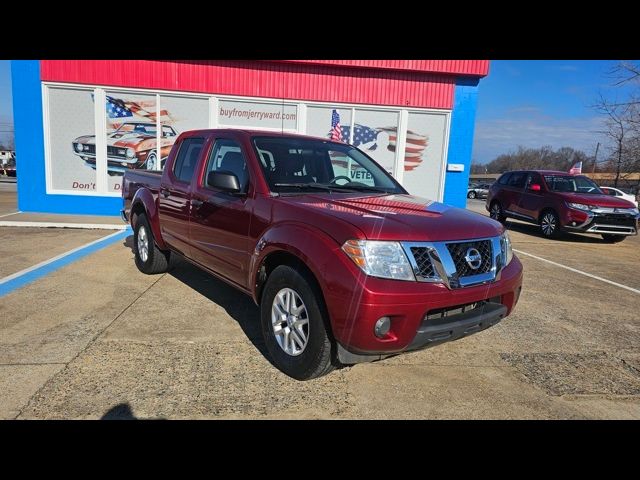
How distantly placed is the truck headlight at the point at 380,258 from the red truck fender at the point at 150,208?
3.35m

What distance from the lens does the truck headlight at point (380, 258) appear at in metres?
2.49

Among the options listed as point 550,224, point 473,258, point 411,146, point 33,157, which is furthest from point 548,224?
point 33,157

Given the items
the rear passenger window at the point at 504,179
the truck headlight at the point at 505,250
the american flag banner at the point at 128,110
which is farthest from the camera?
the rear passenger window at the point at 504,179

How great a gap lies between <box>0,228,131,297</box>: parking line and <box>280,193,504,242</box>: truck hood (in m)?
3.87

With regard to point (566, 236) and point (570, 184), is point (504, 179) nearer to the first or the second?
point (570, 184)

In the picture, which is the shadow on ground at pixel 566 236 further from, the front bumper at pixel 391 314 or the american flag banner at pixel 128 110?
the american flag banner at pixel 128 110

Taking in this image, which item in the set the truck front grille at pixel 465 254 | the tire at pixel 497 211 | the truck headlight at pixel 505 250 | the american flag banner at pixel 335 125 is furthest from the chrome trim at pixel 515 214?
A: the truck front grille at pixel 465 254

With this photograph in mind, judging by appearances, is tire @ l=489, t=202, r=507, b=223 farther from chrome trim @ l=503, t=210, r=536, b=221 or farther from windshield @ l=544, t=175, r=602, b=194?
windshield @ l=544, t=175, r=602, b=194

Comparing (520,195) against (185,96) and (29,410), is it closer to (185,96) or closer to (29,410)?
(185,96)

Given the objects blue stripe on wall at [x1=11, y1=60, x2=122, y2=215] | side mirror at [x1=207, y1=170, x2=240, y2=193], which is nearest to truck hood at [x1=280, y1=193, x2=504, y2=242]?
side mirror at [x1=207, y1=170, x2=240, y2=193]

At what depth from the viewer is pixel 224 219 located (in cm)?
371

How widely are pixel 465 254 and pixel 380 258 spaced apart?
2.08 feet

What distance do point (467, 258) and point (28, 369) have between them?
126 inches
